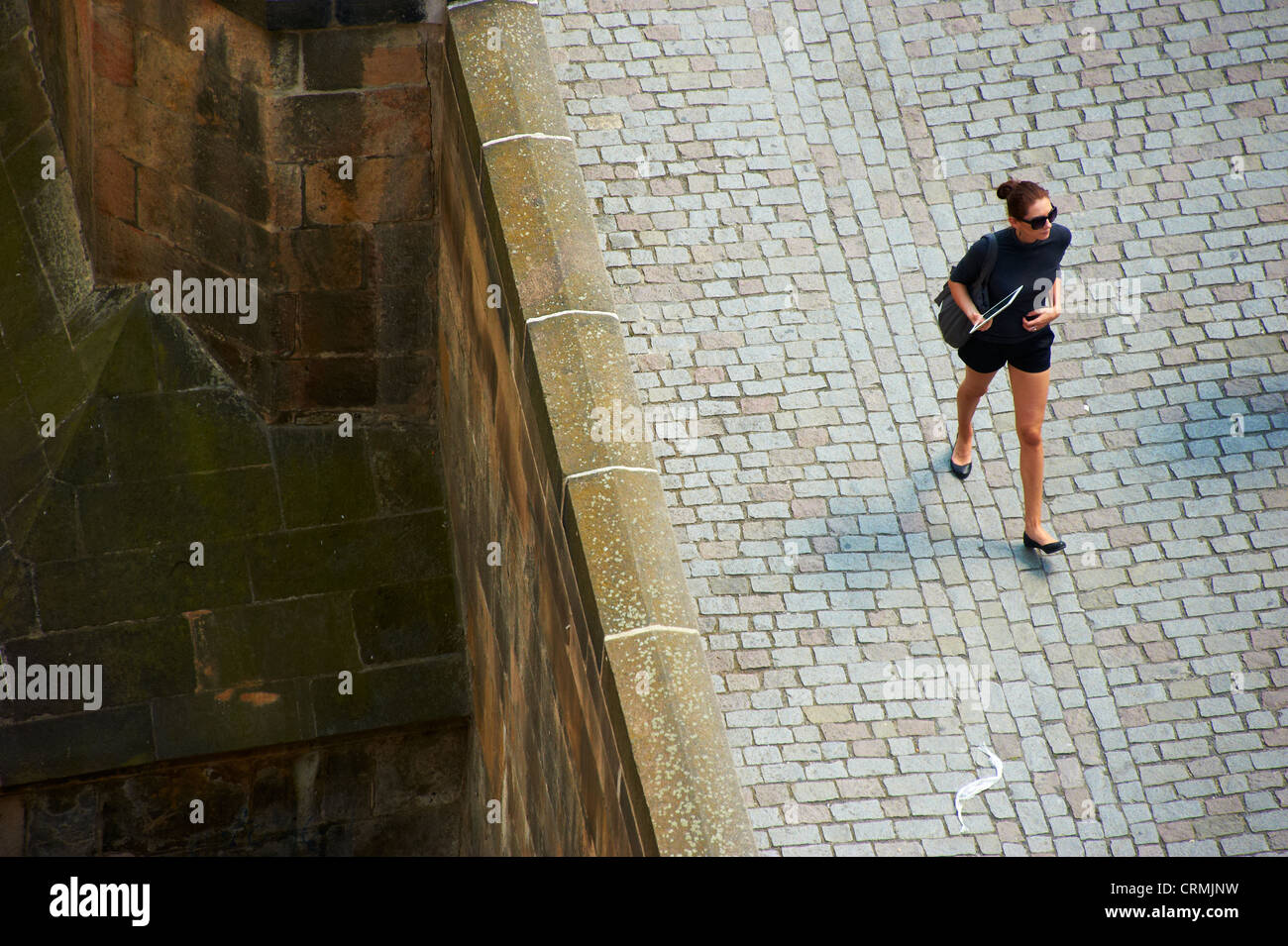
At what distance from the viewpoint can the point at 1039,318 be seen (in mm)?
7688

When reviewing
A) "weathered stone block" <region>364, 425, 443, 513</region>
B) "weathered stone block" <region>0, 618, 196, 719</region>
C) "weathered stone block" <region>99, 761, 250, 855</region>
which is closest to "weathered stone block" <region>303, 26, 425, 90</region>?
Answer: "weathered stone block" <region>364, 425, 443, 513</region>

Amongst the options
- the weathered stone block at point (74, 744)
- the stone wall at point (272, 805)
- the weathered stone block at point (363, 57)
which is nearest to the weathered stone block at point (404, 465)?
the stone wall at point (272, 805)

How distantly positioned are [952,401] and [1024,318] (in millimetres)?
1090

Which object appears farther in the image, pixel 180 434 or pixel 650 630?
pixel 180 434

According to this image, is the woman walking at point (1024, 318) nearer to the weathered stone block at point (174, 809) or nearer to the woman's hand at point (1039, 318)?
the woman's hand at point (1039, 318)

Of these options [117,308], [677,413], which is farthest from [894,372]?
[117,308]

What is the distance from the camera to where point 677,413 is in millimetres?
8539

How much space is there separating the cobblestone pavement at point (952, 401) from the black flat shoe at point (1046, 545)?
0.06 metres

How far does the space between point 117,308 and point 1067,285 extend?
536 centimetres

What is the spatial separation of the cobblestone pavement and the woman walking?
0.42m

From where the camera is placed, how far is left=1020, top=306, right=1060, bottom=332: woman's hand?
7.66 metres

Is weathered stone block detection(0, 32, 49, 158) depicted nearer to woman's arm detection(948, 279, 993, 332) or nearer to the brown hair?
woman's arm detection(948, 279, 993, 332)

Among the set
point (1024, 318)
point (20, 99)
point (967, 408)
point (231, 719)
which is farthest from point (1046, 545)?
point (20, 99)

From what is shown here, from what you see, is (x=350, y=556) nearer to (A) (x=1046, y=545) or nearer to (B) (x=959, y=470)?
(B) (x=959, y=470)
